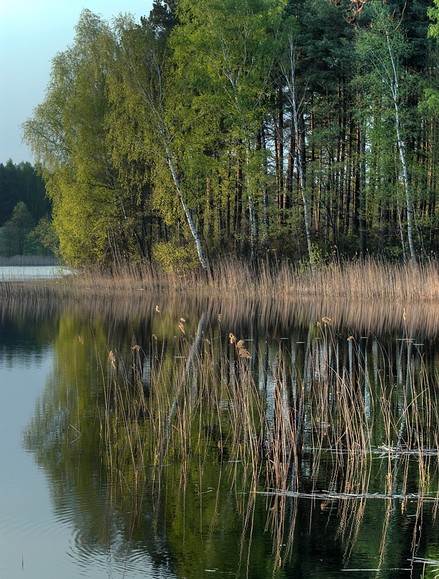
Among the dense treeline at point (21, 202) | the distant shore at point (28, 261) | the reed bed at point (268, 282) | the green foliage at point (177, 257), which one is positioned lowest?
the distant shore at point (28, 261)

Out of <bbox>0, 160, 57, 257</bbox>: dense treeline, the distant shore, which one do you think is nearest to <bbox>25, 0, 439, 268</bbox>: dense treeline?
the distant shore

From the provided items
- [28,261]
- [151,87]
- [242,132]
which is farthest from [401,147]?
[28,261]

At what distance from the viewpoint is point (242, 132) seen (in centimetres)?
3338

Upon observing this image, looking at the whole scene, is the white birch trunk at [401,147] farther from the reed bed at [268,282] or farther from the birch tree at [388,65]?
the reed bed at [268,282]

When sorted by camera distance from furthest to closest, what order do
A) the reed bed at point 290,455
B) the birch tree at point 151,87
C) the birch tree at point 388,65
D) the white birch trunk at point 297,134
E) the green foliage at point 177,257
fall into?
the green foliage at point 177,257, the birch tree at point 151,87, the white birch trunk at point 297,134, the birch tree at point 388,65, the reed bed at point 290,455

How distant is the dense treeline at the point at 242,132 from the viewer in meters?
32.8

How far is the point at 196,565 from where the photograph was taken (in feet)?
20.0

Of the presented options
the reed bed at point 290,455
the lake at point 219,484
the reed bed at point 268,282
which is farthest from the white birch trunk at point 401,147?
the reed bed at point 290,455

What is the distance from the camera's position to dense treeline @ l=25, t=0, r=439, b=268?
32750mm

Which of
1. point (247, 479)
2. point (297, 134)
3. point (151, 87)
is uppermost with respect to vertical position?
point (151, 87)

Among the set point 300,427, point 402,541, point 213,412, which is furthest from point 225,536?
point 213,412

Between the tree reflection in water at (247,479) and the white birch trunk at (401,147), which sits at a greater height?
the white birch trunk at (401,147)

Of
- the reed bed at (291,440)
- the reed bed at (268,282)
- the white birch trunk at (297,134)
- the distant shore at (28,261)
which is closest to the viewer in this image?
the reed bed at (291,440)

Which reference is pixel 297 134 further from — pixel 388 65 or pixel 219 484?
pixel 219 484
